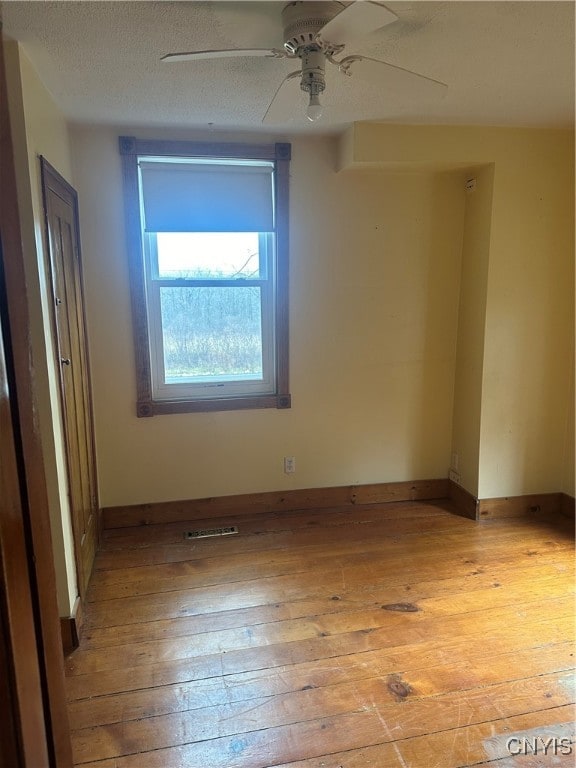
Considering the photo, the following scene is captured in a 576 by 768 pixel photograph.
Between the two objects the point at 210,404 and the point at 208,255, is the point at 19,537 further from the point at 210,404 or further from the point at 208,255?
the point at 208,255

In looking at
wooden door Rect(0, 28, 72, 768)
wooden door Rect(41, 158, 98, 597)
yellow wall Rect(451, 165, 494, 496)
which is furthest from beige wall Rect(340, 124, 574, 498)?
wooden door Rect(0, 28, 72, 768)

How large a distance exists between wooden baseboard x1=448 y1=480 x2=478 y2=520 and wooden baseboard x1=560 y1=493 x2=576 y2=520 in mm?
635

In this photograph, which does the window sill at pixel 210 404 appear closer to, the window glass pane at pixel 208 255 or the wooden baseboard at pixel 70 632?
the window glass pane at pixel 208 255

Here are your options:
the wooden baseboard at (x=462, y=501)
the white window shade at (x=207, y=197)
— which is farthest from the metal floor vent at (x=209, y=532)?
the white window shade at (x=207, y=197)

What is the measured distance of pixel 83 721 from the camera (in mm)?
1652

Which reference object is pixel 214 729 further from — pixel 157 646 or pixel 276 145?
pixel 276 145

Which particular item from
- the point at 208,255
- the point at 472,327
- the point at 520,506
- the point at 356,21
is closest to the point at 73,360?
the point at 208,255

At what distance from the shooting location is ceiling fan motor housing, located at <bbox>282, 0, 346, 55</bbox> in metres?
1.43

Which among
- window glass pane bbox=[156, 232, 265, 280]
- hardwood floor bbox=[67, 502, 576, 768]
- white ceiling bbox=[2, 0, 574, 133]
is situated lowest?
hardwood floor bbox=[67, 502, 576, 768]

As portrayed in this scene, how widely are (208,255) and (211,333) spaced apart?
0.48 m

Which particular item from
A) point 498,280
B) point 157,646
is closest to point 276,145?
point 498,280

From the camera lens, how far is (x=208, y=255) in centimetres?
291

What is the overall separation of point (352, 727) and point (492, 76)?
8.63 feet

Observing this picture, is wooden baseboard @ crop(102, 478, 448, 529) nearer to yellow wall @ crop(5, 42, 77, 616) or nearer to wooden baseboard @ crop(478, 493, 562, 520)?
wooden baseboard @ crop(478, 493, 562, 520)
